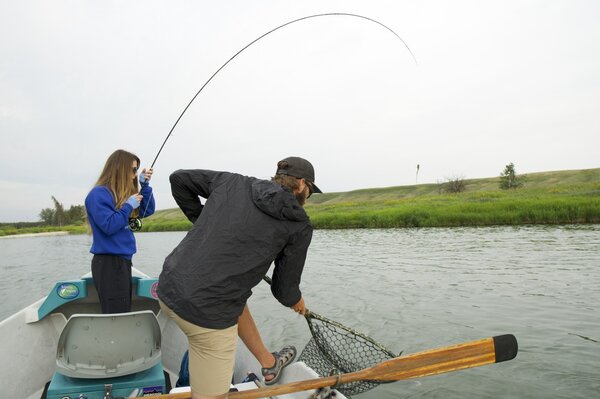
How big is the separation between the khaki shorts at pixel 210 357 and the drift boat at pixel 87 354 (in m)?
0.77

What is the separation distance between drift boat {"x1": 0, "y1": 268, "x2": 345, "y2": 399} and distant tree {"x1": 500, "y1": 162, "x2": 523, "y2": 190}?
65926 millimetres

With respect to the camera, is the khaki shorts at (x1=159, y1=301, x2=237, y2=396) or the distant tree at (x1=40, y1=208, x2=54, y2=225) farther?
the distant tree at (x1=40, y1=208, x2=54, y2=225)

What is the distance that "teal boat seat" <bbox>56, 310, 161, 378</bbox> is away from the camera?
319 cm

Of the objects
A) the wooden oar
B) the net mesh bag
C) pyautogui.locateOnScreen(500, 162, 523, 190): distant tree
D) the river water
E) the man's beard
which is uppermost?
pyautogui.locateOnScreen(500, 162, 523, 190): distant tree

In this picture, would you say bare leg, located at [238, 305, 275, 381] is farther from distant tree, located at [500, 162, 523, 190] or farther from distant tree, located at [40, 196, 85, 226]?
distant tree, located at [40, 196, 85, 226]

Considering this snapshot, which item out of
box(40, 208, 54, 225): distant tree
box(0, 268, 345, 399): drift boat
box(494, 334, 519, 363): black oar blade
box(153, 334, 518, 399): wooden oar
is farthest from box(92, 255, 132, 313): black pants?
box(40, 208, 54, 225): distant tree

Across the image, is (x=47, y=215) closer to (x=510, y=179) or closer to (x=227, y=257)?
(x=510, y=179)

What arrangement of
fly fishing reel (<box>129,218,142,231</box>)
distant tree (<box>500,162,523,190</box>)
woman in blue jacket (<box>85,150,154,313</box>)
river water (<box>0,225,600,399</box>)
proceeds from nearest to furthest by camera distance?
woman in blue jacket (<box>85,150,154,313</box>), fly fishing reel (<box>129,218,142,231</box>), river water (<box>0,225,600,399</box>), distant tree (<box>500,162,523,190</box>)

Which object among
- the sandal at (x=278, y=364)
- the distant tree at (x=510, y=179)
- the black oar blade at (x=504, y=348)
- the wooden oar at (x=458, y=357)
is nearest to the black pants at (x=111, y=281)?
the sandal at (x=278, y=364)

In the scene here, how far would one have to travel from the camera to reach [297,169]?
8.17 feet

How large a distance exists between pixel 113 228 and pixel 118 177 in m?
0.46

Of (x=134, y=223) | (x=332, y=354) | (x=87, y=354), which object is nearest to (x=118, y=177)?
(x=134, y=223)

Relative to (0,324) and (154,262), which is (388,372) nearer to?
(0,324)

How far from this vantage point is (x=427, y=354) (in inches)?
110
